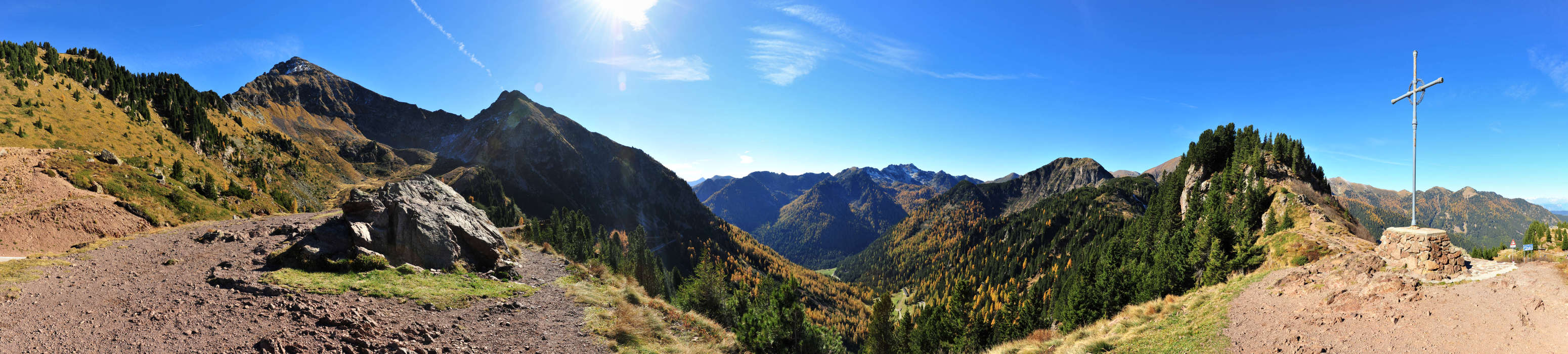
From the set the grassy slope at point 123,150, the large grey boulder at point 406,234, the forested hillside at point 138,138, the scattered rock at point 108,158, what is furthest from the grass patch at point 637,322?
the scattered rock at point 108,158

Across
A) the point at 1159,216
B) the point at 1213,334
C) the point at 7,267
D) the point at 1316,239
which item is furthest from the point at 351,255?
the point at 1159,216

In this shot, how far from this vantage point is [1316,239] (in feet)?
77.7

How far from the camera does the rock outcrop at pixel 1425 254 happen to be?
1559cm

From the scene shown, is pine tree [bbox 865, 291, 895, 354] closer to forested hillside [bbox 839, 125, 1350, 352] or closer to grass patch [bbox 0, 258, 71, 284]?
forested hillside [bbox 839, 125, 1350, 352]

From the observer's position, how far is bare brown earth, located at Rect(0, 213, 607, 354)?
11.4m

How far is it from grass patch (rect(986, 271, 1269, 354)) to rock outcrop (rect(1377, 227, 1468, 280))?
4.71 metres

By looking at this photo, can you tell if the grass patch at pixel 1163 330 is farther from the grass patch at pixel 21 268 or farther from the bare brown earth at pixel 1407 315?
the grass patch at pixel 21 268

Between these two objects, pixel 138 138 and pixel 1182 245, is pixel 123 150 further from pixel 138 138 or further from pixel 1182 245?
pixel 1182 245

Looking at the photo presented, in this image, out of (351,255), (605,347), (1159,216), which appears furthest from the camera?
(1159,216)

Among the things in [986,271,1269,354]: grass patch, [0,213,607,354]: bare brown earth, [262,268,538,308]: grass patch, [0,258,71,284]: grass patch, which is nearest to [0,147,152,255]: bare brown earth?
[0,213,607,354]: bare brown earth

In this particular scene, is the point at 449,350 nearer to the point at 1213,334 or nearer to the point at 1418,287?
the point at 1213,334

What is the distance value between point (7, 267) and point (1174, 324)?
43.9 metres

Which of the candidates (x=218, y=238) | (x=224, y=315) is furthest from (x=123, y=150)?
(x=224, y=315)

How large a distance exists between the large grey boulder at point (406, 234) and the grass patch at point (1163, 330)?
29.2 meters
